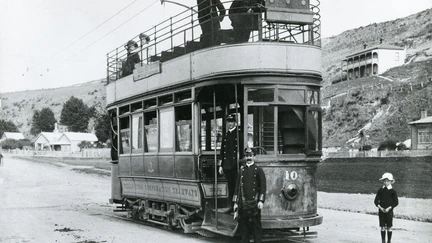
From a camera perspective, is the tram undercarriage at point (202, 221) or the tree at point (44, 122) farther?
the tree at point (44, 122)

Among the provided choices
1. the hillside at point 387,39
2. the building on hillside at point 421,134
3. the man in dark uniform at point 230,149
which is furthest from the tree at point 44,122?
the man in dark uniform at point 230,149

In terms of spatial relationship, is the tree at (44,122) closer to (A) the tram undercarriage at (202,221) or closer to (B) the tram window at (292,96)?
(A) the tram undercarriage at (202,221)

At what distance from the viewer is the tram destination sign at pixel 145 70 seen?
13.2m

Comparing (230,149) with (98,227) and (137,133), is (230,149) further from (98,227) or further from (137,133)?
(98,227)

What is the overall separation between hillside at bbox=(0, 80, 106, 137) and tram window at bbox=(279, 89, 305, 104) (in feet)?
461

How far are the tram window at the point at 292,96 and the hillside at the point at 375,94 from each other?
183ft

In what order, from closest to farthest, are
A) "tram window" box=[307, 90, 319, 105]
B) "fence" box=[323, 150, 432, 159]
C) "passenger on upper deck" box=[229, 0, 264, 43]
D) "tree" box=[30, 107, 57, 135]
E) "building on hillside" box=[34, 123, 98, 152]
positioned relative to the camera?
"tram window" box=[307, 90, 319, 105] < "passenger on upper deck" box=[229, 0, 264, 43] < "fence" box=[323, 150, 432, 159] < "building on hillside" box=[34, 123, 98, 152] < "tree" box=[30, 107, 57, 135]

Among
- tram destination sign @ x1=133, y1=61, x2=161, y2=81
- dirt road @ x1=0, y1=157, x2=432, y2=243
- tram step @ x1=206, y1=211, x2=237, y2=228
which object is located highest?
tram destination sign @ x1=133, y1=61, x2=161, y2=81

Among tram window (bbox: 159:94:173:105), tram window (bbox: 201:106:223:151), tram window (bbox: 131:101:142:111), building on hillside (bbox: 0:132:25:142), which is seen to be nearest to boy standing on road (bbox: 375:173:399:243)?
tram window (bbox: 201:106:223:151)

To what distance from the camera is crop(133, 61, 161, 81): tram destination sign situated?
1317 centimetres

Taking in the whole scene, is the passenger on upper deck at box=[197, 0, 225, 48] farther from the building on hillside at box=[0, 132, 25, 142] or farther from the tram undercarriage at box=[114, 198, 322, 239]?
the building on hillside at box=[0, 132, 25, 142]

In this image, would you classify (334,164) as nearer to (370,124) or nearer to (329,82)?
(370,124)

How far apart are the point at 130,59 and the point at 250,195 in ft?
24.2

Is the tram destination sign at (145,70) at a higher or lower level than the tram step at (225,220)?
higher
